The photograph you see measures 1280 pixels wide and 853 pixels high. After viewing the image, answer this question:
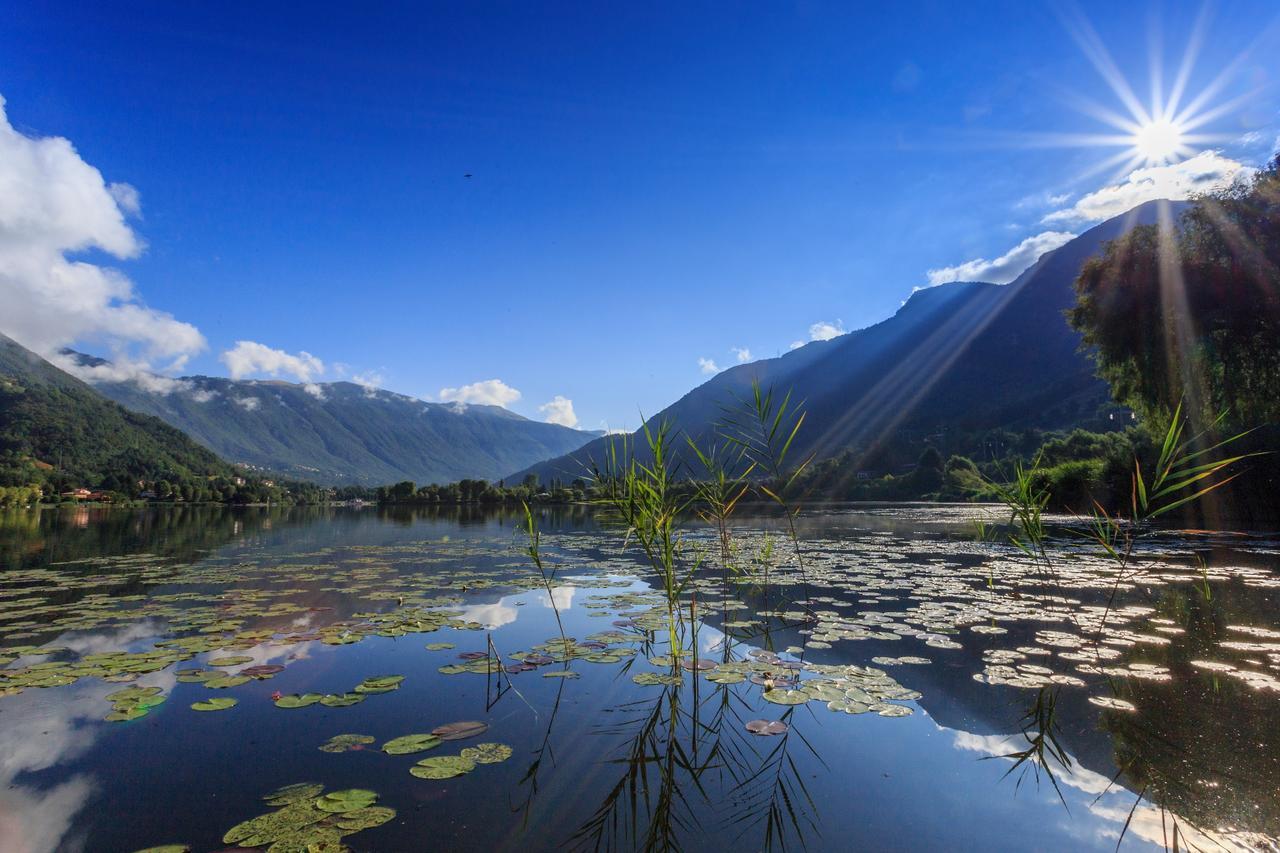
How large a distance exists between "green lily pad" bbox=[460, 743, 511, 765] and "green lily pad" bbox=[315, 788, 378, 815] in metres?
0.71

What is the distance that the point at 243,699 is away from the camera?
527cm

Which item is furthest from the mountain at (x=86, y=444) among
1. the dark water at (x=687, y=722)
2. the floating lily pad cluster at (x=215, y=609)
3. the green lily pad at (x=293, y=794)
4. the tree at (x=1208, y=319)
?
the tree at (x=1208, y=319)

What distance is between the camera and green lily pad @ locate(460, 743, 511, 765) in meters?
3.97

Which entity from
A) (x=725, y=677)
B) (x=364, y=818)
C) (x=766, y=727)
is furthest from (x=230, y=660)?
(x=766, y=727)

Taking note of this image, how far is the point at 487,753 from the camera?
4055 millimetres

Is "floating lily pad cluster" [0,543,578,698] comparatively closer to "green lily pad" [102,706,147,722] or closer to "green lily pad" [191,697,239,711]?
"green lily pad" [191,697,239,711]

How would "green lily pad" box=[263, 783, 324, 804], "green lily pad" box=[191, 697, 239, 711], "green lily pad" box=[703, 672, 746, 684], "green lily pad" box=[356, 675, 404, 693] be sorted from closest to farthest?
"green lily pad" box=[263, 783, 324, 804]
"green lily pad" box=[191, 697, 239, 711]
"green lily pad" box=[356, 675, 404, 693]
"green lily pad" box=[703, 672, 746, 684]

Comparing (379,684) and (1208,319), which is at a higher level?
(1208,319)

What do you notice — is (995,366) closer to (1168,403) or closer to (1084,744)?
(1168,403)

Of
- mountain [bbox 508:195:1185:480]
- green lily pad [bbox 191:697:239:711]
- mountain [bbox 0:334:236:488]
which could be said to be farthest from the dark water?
mountain [bbox 0:334:236:488]

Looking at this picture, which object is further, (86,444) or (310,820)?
(86,444)

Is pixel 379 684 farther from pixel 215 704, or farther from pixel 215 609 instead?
pixel 215 609

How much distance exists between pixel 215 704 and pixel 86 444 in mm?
186042

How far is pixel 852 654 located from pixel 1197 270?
79.1 ft
